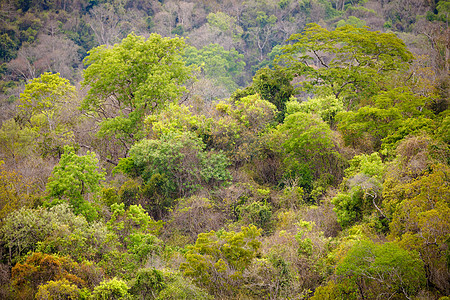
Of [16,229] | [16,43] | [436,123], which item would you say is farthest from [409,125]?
[16,43]

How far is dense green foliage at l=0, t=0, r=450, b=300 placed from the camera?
34.1 ft

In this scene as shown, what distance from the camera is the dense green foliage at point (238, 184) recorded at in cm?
1038

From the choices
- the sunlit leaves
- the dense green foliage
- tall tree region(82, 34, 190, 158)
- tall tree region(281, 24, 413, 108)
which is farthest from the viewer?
tall tree region(281, 24, 413, 108)

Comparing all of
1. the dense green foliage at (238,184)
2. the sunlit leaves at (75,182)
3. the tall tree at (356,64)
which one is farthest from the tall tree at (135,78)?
the tall tree at (356,64)

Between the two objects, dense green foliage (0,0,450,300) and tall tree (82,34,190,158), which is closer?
dense green foliage (0,0,450,300)

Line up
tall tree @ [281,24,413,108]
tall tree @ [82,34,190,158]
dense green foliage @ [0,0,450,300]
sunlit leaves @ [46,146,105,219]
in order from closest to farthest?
dense green foliage @ [0,0,450,300] → sunlit leaves @ [46,146,105,219] → tall tree @ [82,34,190,158] → tall tree @ [281,24,413,108]

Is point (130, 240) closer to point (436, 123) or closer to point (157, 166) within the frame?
point (157, 166)

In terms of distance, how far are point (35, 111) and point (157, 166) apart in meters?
13.2

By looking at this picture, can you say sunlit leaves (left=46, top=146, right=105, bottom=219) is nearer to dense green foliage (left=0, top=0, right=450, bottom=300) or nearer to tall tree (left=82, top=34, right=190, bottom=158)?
dense green foliage (left=0, top=0, right=450, bottom=300)

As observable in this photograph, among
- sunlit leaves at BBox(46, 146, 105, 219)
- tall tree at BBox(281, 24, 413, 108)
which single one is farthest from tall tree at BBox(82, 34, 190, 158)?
tall tree at BBox(281, 24, 413, 108)

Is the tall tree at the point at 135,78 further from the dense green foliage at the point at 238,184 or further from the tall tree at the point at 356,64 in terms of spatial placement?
the tall tree at the point at 356,64

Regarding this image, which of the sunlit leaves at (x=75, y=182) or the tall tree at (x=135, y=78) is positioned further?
the tall tree at (x=135, y=78)

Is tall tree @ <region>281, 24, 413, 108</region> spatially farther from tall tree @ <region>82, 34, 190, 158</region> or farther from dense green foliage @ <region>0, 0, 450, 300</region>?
tall tree @ <region>82, 34, 190, 158</region>

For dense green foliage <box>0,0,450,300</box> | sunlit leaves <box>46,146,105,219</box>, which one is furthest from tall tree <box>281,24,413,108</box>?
sunlit leaves <box>46,146,105,219</box>
